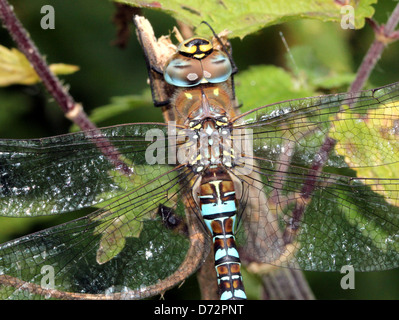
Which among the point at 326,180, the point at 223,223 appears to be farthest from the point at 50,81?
the point at 326,180

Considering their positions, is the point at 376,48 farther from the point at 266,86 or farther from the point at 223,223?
the point at 223,223

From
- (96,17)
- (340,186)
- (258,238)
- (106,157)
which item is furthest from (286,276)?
(96,17)

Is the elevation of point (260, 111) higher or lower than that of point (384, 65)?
lower

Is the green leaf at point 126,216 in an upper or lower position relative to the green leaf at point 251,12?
lower

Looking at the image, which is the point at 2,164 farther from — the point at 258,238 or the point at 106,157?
the point at 258,238

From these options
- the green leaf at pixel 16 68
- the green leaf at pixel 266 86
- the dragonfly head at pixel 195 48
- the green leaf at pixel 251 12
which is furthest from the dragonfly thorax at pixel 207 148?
the green leaf at pixel 16 68

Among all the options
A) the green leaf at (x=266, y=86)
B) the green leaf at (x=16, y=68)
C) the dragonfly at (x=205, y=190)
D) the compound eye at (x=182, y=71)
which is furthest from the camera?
the green leaf at (x=266, y=86)

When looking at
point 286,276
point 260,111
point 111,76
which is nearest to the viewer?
point 260,111

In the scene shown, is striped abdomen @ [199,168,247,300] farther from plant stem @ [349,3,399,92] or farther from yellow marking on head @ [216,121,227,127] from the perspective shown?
plant stem @ [349,3,399,92]

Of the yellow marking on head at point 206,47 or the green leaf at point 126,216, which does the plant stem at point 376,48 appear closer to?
the yellow marking on head at point 206,47
